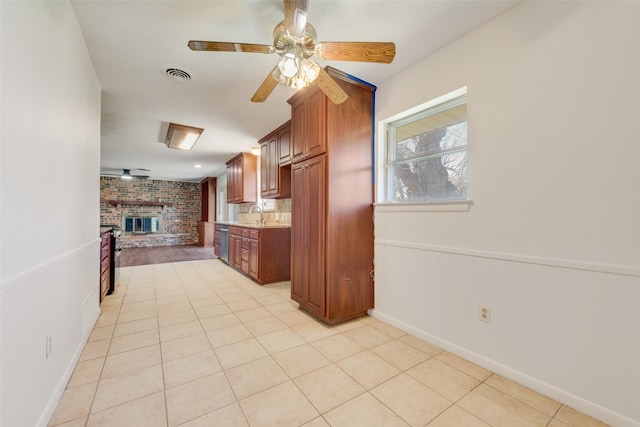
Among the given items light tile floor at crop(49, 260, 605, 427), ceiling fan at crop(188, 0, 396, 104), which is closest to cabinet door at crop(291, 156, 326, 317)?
light tile floor at crop(49, 260, 605, 427)

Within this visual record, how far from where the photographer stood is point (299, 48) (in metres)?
1.57

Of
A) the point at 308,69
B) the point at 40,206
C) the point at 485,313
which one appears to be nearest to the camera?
the point at 40,206

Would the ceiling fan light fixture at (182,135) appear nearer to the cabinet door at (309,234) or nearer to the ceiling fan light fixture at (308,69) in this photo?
the cabinet door at (309,234)

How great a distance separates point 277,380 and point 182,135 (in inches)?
152

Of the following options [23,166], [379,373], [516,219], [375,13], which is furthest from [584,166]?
[23,166]

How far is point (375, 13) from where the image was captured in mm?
1712

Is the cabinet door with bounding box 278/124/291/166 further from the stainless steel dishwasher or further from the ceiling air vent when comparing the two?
the stainless steel dishwasher

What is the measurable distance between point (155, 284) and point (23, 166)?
3.35m

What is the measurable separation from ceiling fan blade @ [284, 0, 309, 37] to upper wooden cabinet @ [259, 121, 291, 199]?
231cm

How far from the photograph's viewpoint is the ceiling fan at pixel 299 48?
4.68ft

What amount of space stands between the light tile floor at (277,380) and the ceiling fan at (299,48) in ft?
6.42

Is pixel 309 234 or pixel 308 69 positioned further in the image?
pixel 309 234

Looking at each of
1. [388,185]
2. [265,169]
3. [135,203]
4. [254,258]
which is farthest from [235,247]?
[135,203]

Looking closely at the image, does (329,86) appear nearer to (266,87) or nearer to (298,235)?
(266,87)
